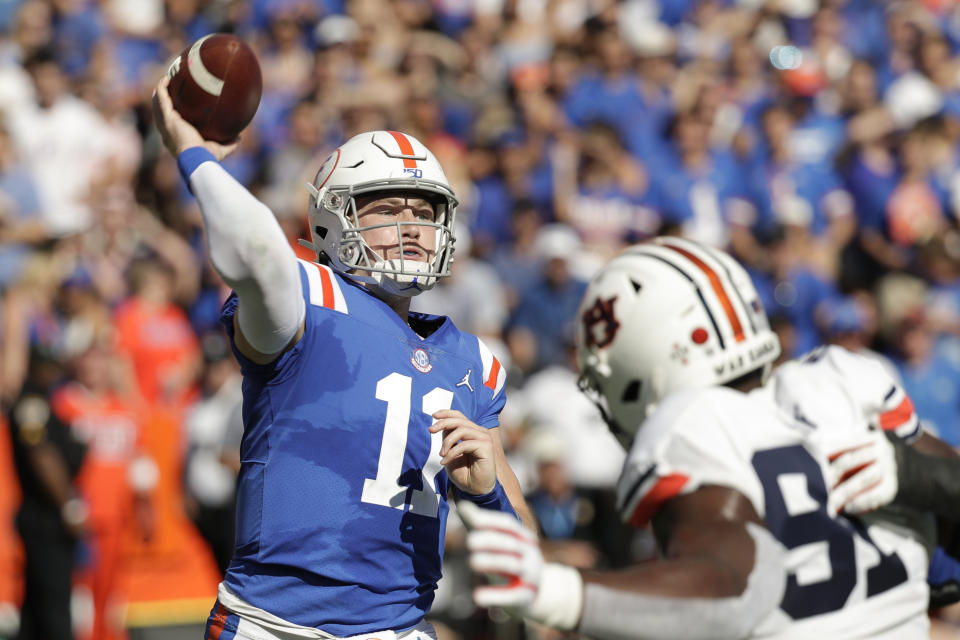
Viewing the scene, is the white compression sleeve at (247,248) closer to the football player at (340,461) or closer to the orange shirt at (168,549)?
the football player at (340,461)

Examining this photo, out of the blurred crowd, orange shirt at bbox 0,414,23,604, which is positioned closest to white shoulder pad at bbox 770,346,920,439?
the blurred crowd

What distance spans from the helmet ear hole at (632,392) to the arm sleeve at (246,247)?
0.85 metres

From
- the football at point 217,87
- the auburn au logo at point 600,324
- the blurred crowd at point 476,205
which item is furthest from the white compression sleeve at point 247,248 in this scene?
the blurred crowd at point 476,205

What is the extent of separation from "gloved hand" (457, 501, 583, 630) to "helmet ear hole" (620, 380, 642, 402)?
0.89 m

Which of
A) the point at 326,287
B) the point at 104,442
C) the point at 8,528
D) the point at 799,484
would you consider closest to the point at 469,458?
the point at 326,287

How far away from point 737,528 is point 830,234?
7843mm

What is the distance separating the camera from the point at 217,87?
10.6 ft

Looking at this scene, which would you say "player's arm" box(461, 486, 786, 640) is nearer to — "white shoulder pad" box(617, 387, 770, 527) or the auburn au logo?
"white shoulder pad" box(617, 387, 770, 527)

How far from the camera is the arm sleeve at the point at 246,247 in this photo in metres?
2.88

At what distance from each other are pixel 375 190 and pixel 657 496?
147 cm

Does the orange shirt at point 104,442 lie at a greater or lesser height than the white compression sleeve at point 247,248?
lesser

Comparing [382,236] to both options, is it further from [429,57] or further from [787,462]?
[429,57]

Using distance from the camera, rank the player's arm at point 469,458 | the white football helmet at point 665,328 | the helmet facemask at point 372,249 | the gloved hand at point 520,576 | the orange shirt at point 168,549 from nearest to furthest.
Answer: the gloved hand at point 520,576 < the white football helmet at point 665,328 < the player's arm at point 469,458 < the helmet facemask at point 372,249 < the orange shirt at point 168,549

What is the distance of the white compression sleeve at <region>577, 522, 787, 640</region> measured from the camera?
2.34 metres
